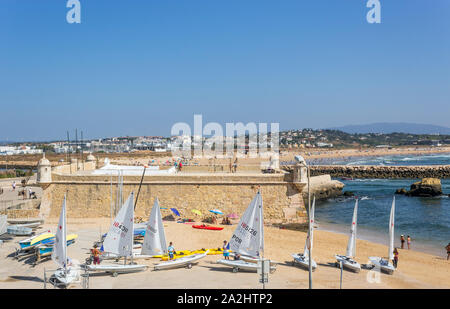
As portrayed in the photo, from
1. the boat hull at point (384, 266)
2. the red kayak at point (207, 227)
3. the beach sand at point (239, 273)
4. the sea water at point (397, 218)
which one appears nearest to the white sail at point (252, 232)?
the beach sand at point (239, 273)

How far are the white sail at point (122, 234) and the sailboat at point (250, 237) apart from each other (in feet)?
10.5

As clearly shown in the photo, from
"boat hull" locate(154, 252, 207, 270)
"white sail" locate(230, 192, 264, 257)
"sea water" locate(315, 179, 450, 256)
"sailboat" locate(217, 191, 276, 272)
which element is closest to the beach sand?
"boat hull" locate(154, 252, 207, 270)

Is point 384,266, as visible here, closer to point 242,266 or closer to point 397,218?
point 242,266

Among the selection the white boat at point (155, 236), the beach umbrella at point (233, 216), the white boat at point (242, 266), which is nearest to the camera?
the white boat at point (242, 266)

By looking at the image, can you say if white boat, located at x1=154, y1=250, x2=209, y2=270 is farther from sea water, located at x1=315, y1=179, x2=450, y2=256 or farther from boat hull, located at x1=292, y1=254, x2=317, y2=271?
sea water, located at x1=315, y1=179, x2=450, y2=256

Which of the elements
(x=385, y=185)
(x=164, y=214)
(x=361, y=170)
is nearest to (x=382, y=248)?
(x=164, y=214)

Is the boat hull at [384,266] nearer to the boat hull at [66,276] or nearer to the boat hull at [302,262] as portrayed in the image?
the boat hull at [302,262]

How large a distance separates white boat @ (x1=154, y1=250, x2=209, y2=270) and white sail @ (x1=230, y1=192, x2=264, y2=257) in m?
1.57

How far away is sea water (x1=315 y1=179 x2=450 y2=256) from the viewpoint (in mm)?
22359

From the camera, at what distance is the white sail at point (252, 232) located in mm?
13875

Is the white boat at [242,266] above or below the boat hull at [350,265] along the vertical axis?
above

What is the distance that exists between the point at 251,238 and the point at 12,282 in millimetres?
7636

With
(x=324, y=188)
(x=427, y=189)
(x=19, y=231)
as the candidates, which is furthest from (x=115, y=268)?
(x=427, y=189)

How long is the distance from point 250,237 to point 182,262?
2531mm
